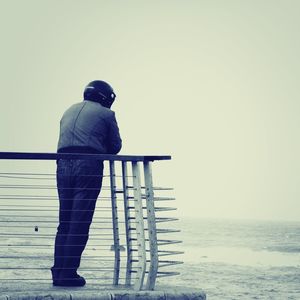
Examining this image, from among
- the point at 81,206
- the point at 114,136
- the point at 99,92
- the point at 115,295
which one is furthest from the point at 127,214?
the point at 99,92

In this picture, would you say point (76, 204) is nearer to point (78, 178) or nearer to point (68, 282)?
point (78, 178)

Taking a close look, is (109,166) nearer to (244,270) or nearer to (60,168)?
(60,168)

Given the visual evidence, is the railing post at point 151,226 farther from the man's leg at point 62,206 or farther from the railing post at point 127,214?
→ the man's leg at point 62,206

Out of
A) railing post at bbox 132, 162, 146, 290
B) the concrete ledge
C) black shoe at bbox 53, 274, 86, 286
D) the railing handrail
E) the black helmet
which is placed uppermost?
the black helmet

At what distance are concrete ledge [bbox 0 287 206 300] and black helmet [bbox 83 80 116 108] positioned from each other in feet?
5.36

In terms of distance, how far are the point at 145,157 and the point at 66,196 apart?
0.78 meters

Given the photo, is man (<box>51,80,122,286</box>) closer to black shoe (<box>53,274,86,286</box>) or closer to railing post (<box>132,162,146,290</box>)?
black shoe (<box>53,274,86,286</box>)

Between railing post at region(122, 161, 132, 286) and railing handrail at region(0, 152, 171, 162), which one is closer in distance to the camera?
railing handrail at region(0, 152, 171, 162)

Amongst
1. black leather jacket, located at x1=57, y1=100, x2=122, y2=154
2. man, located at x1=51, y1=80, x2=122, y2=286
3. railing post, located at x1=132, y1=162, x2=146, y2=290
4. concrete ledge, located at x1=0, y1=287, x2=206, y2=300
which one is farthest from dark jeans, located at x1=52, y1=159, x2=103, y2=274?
concrete ledge, located at x1=0, y1=287, x2=206, y2=300

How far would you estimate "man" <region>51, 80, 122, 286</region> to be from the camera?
261 inches

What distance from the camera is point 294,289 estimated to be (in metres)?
18.0

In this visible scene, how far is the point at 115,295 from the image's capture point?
20.0 ft

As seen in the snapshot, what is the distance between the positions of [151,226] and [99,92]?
133cm

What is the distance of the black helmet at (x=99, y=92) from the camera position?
6992mm
